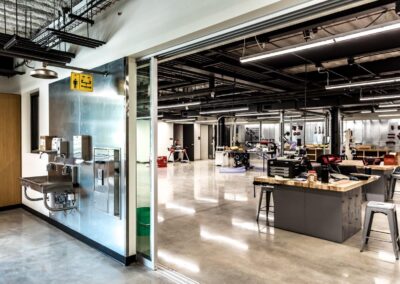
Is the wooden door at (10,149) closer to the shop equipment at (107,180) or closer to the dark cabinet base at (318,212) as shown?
the shop equipment at (107,180)

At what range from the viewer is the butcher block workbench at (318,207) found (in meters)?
4.20

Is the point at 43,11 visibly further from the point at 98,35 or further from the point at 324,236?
the point at 324,236

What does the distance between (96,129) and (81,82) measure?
0.66 meters

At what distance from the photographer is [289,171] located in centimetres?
467

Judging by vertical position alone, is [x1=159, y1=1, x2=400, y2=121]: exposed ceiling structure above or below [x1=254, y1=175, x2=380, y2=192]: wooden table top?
above

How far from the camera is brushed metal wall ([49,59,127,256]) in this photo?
11.5 feet

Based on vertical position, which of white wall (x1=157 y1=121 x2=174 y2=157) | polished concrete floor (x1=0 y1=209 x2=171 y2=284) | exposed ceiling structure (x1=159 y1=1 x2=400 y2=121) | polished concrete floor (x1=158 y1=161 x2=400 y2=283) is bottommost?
polished concrete floor (x1=158 y1=161 x2=400 y2=283)

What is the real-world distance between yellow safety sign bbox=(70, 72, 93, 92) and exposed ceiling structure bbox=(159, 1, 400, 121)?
1.99 m

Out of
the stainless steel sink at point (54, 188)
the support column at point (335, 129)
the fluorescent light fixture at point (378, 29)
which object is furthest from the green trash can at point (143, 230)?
the support column at point (335, 129)

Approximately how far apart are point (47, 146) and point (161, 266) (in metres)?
2.99

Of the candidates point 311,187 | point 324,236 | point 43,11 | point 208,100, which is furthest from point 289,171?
point 208,100

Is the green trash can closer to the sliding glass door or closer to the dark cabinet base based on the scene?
the sliding glass door

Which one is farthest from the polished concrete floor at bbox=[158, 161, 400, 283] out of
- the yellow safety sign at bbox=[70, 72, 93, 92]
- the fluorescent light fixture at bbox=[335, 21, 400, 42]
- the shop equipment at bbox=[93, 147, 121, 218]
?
the fluorescent light fixture at bbox=[335, 21, 400, 42]

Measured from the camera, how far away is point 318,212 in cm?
437
